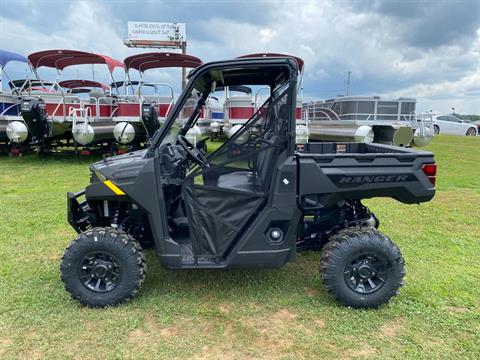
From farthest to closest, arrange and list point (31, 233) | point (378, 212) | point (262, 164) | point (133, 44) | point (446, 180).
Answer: point (133, 44), point (446, 180), point (378, 212), point (31, 233), point (262, 164)

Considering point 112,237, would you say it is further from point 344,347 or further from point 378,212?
point 378,212

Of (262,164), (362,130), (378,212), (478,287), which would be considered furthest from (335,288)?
(362,130)

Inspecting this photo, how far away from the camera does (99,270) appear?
113 inches

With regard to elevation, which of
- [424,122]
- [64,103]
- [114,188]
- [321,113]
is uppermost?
[64,103]

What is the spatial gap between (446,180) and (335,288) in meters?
6.62

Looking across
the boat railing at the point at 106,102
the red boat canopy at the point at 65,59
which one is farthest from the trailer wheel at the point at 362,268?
the red boat canopy at the point at 65,59

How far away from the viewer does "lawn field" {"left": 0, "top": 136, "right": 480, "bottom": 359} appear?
2451mm

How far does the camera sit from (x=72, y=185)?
7.41 m

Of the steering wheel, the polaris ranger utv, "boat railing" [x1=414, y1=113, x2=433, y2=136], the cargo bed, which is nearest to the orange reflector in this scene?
the polaris ranger utv

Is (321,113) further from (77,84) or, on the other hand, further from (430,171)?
(77,84)

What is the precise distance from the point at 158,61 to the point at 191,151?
8.84 meters

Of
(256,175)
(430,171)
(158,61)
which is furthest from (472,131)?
(256,175)

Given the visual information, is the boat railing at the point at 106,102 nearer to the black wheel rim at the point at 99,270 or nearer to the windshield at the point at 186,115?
the windshield at the point at 186,115

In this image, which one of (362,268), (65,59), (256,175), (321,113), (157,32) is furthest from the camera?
(157,32)
